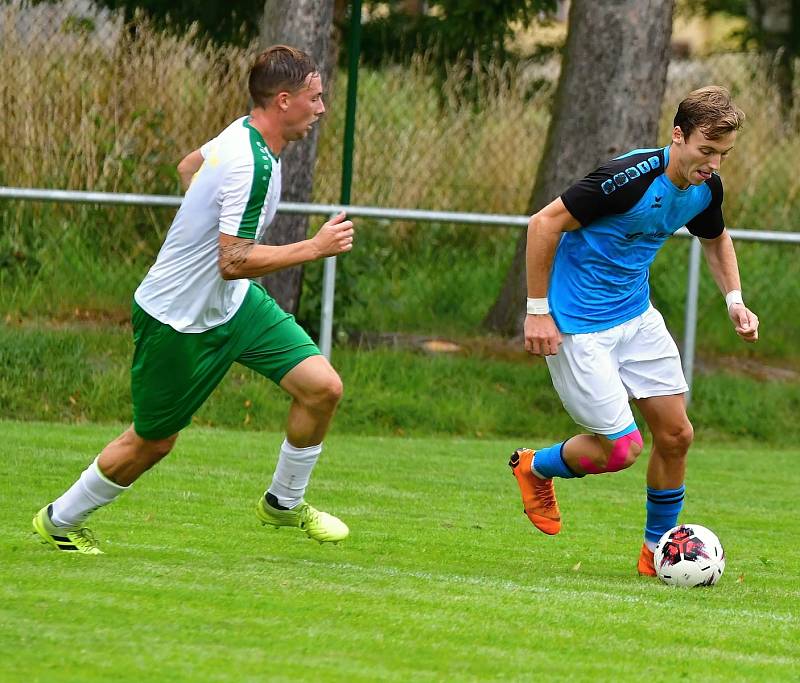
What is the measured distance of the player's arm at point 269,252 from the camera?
5.87 meters

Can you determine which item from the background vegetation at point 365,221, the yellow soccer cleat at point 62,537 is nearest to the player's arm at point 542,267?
the yellow soccer cleat at point 62,537

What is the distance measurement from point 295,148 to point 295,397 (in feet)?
20.7

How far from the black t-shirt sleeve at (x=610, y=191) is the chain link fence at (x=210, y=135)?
6.07 metres

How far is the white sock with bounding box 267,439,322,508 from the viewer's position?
6496mm

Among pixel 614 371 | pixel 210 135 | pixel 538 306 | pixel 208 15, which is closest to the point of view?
pixel 538 306

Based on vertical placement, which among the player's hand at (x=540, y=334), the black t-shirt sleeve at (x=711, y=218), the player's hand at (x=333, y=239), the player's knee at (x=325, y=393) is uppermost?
the black t-shirt sleeve at (x=711, y=218)

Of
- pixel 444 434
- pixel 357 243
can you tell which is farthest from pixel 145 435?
pixel 357 243

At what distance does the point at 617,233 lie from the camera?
254 inches

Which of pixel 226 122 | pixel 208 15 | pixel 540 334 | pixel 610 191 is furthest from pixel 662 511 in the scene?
pixel 208 15

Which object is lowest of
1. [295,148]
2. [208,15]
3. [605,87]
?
[295,148]

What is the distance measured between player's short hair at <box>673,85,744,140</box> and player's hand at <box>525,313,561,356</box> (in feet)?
3.04

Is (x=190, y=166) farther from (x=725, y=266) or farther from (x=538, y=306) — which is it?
(x=725, y=266)

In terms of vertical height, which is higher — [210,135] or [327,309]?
[210,135]

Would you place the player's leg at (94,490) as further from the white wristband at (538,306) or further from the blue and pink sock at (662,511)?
the blue and pink sock at (662,511)
